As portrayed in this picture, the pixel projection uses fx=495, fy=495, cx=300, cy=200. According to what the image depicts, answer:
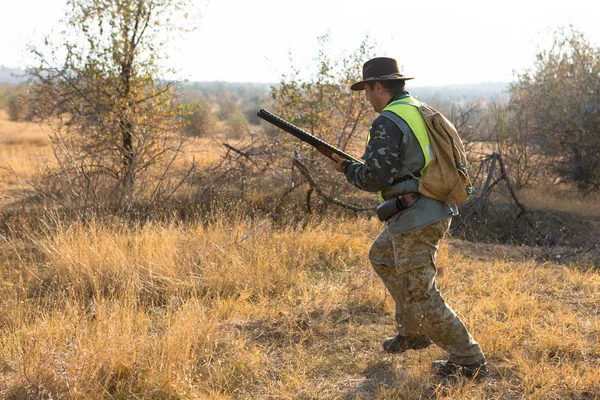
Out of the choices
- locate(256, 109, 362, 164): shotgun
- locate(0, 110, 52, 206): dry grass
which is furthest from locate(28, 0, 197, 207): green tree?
locate(256, 109, 362, 164): shotgun

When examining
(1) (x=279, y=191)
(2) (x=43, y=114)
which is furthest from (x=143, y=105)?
Result: (1) (x=279, y=191)

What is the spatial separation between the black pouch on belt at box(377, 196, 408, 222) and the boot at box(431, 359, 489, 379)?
1030 mm

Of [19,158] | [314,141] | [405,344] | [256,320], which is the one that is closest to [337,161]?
[314,141]

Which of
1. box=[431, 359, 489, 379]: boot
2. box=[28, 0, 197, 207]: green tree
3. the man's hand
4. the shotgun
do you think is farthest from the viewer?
box=[28, 0, 197, 207]: green tree

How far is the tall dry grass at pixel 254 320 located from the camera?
300 centimetres

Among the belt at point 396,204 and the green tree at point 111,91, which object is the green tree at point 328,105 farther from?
the belt at point 396,204

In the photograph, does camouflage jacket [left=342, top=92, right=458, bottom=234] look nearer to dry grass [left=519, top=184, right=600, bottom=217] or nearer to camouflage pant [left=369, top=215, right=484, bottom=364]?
camouflage pant [left=369, top=215, right=484, bottom=364]

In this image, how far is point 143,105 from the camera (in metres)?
10.0

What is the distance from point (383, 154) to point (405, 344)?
55.9 inches

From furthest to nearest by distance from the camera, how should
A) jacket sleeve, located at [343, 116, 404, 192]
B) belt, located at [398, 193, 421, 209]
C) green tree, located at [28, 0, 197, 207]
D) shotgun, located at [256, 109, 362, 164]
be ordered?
green tree, located at [28, 0, 197, 207], shotgun, located at [256, 109, 362, 164], belt, located at [398, 193, 421, 209], jacket sleeve, located at [343, 116, 404, 192]

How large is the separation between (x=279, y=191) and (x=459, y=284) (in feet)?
15.5

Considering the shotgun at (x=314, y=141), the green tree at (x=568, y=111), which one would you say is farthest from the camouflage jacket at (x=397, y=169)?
the green tree at (x=568, y=111)

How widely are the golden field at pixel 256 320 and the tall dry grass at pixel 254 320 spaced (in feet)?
0.04

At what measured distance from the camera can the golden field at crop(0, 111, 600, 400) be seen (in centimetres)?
300
